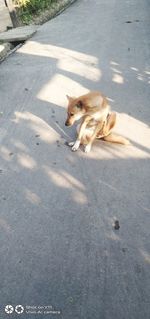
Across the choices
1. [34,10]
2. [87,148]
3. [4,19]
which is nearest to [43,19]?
[34,10]

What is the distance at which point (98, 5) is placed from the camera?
15648 mm

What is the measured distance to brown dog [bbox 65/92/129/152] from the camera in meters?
5.62

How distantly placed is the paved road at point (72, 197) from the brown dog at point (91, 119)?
0.51 ft

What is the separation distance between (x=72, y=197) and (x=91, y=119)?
4.42ft

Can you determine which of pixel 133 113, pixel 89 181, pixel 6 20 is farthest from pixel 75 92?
pixel 6 20

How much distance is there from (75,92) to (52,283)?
4.83 meters

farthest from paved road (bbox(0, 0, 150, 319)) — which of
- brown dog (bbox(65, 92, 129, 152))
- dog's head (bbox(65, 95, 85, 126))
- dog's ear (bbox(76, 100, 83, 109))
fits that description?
dog's ear (bbox(76, 100, 83, 109))

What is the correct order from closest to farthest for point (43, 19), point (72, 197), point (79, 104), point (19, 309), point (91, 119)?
1. point (19, 309)
2. point (72, 197)
3. point (79, 104)
4. point (91, 119)
5. point (43, 19)

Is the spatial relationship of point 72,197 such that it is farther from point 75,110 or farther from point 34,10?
point 34,10

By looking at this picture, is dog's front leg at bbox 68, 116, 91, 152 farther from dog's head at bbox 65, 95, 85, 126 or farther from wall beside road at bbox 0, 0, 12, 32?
wall beside road at bbox 0, 0, 12, 32

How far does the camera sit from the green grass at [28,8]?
→ 14.6 m

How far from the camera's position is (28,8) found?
15211mm

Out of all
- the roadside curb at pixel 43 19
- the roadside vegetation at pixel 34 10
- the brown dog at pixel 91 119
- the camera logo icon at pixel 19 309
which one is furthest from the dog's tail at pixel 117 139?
the roadside vegetation at pixel 34 10

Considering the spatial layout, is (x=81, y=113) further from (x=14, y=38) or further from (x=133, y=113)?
(x=14, y=38)
